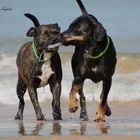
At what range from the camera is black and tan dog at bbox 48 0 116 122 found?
1144 cm

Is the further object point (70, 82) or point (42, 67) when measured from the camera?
point (70, 82)

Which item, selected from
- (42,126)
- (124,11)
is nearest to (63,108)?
(42,126)

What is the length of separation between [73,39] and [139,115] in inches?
110

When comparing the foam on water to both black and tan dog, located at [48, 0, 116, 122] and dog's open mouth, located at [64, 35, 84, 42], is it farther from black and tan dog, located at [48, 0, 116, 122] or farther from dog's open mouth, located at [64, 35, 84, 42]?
dog's open mouth, located at [64, 35, 84, 42]

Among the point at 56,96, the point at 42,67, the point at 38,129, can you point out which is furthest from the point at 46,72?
the point at 38,129

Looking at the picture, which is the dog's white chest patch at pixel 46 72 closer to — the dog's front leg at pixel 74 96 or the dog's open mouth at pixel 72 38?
the dog's front leg at pixel 74 96

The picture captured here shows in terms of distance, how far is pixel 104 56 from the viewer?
459 inches

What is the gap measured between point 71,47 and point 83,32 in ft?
38.7

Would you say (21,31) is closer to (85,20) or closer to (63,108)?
(63,108)

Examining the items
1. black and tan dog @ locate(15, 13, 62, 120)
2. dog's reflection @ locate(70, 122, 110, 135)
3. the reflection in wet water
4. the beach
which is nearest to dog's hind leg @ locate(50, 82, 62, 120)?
black and tan dog @ locate(15, 13, 62, 120)

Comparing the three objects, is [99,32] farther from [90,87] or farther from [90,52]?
[90,87]

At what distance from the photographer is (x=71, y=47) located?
23.3 meters

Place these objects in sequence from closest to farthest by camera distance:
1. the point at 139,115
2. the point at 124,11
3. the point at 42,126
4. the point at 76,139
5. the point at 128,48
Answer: the point at 76,139 → the point at 42,126 → the point at 139,115 → the point at 128,48 → the point at 124,11

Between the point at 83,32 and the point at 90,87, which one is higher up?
the point at 83,32
